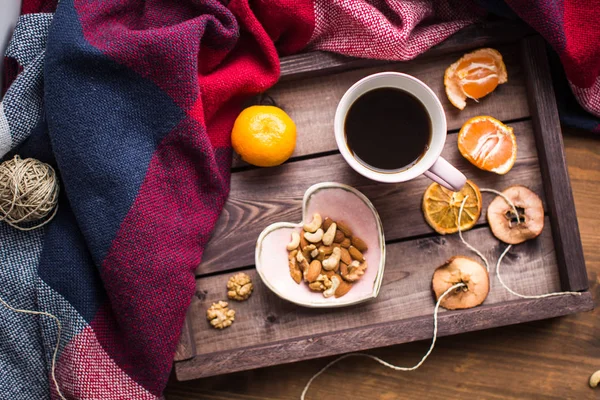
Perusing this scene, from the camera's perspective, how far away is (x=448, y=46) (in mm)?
883

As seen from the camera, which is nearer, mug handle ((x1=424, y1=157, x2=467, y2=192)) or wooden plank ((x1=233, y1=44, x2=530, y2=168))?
mug handle ((x1=424, y1=157, x2=467, y2=192))

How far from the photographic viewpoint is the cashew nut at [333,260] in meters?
0.86

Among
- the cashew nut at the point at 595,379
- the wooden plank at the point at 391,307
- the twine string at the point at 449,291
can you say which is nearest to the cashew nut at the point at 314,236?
the wooden plank at the point at 391,307

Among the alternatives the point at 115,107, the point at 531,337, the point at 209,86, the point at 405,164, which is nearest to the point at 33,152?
the point at 115,107

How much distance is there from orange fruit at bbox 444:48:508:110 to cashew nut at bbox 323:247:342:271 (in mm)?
310

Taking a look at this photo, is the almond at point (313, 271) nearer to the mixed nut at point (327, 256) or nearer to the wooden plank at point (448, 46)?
the mixed nut at point (327, 256)

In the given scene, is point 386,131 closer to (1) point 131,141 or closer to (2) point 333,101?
(2) point 333,101

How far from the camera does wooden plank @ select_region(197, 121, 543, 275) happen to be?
0.90m

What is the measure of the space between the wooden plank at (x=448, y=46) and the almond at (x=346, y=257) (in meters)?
0.30

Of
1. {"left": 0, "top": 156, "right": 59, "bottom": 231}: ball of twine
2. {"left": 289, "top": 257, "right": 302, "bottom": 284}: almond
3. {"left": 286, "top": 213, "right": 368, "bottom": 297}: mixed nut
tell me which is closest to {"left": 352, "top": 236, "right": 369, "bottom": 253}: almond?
{"left": 286, "top": 213, "right": 368, "bottom": 297}: mixed nut

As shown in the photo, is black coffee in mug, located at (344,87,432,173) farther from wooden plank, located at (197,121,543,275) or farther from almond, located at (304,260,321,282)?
almond, located at (304,260,321,282)

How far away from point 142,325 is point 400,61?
0.59 metres

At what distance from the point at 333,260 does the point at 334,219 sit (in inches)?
2.7

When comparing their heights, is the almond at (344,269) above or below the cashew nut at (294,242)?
below
